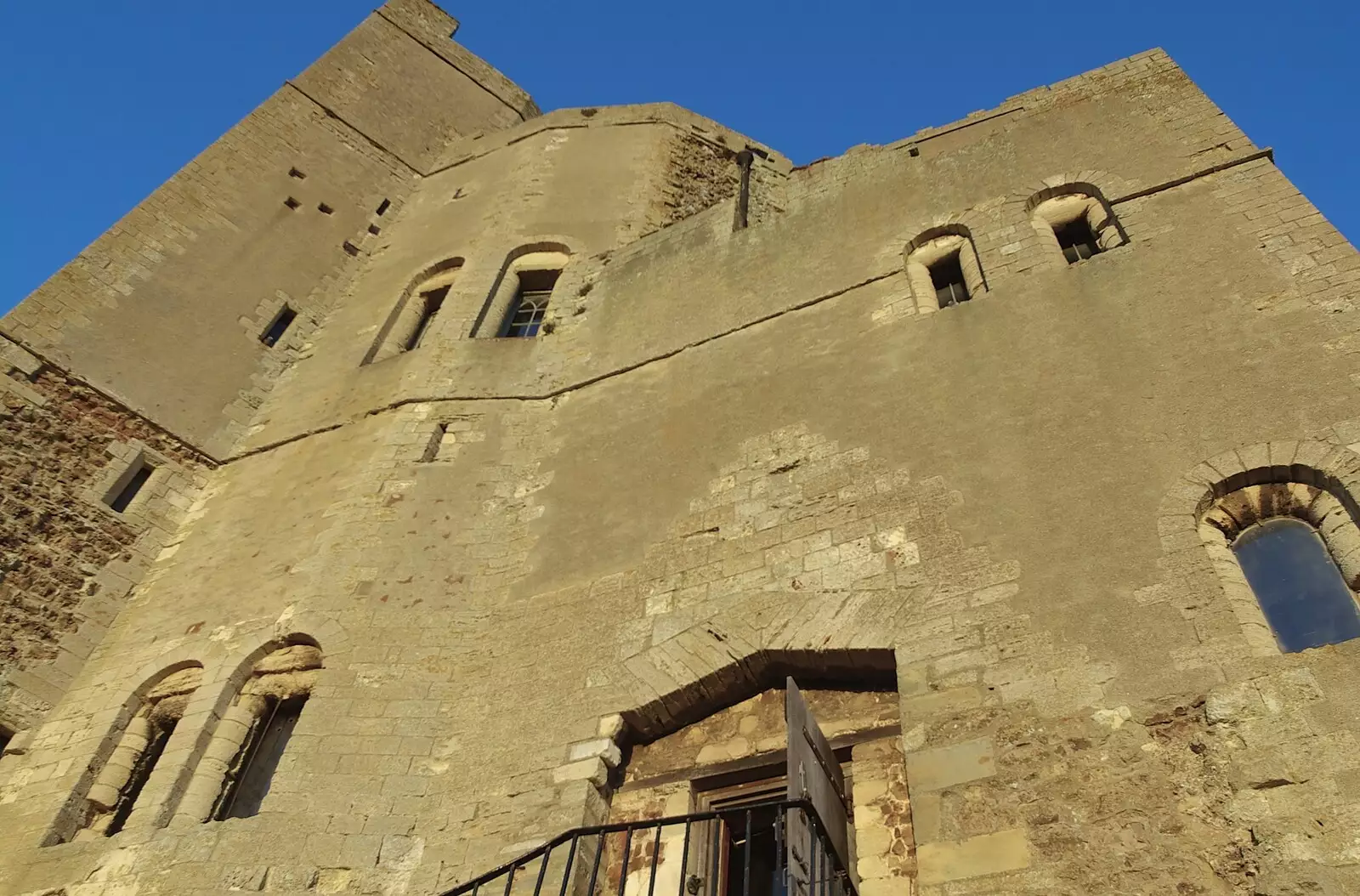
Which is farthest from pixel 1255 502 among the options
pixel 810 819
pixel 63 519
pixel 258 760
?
pixel 63 519

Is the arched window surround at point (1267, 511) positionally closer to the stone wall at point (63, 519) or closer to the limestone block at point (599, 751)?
the limestone block at point (599, 751)

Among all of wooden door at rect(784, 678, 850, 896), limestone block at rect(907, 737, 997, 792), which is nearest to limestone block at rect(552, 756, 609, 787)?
wooden door at rect(784, 678, 850, 896)

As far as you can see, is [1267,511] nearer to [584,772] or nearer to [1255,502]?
[1255,502]

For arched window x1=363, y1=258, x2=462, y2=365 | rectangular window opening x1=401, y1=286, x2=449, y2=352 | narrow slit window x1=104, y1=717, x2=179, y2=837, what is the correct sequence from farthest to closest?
rectangular window opening x1=401, y1=286, x2=449, y2=352 < arched window x1=363, y1=258, x2=462, y2=365 < narrow slit window x1=104, y1=717, x2=179, y2=837

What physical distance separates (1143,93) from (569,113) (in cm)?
756

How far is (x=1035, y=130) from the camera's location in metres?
9.00

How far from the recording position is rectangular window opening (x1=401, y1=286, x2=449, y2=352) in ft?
35.7

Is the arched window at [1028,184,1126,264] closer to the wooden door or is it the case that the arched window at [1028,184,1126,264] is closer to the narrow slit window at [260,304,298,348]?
the wooden door

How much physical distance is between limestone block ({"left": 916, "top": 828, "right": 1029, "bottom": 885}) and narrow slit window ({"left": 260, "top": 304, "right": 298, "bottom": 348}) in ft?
28.3

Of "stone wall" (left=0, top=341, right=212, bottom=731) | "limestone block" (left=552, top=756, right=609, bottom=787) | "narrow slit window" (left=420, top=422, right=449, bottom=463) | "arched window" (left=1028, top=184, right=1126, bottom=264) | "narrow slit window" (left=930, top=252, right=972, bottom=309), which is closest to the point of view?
"limestone block" (left=552, top=756, right=609, bottom=787)

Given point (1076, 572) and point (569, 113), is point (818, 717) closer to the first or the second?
point (1076, 572)

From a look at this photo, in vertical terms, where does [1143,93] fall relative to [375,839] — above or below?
above

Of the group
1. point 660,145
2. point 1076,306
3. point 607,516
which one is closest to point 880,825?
point 607,516

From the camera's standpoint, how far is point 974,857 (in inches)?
169
